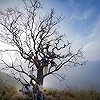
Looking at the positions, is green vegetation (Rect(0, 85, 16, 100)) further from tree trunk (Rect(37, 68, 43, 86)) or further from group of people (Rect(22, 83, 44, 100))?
group of people (Rect(22, 83, 44, 100))

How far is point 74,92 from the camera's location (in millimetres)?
23984

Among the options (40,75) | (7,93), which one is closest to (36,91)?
(40,75)

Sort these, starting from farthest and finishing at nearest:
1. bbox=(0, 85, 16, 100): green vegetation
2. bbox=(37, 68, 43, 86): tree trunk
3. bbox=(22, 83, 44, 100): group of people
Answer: bbox=(0, 85, 16, 100): green vegetation
bbox=(37, 68, 43, 86): tree trunk
bbox=(22, 83, 44, 100): group of people

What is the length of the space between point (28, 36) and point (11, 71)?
3.13 metres

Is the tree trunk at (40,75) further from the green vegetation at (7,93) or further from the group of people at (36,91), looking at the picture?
the green vegetation at (7,93)

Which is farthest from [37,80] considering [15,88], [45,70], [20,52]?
[15,88]

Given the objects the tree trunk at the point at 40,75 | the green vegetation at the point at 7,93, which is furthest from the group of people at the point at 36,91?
the green vegetation at the point at 7,93

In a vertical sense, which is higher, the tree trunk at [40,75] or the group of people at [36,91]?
the tree trunk at [40,75]

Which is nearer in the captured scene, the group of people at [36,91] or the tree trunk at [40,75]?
the group of people at [36,91]

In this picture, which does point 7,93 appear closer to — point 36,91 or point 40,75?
point 40,75

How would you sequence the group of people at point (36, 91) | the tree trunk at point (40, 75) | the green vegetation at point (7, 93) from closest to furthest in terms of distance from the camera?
the group of people at point (36, 91) < the tree trunk at point (40, 75) < the green vegetation at point (7, 93)

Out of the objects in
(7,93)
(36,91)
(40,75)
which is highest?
(40,75)

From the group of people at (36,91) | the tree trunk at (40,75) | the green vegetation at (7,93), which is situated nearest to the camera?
the group of people at (36,91)

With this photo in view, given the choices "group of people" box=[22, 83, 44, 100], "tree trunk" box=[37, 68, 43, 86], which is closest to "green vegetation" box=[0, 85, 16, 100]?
"tree trunk" box=[37, 68, 43, 86]
